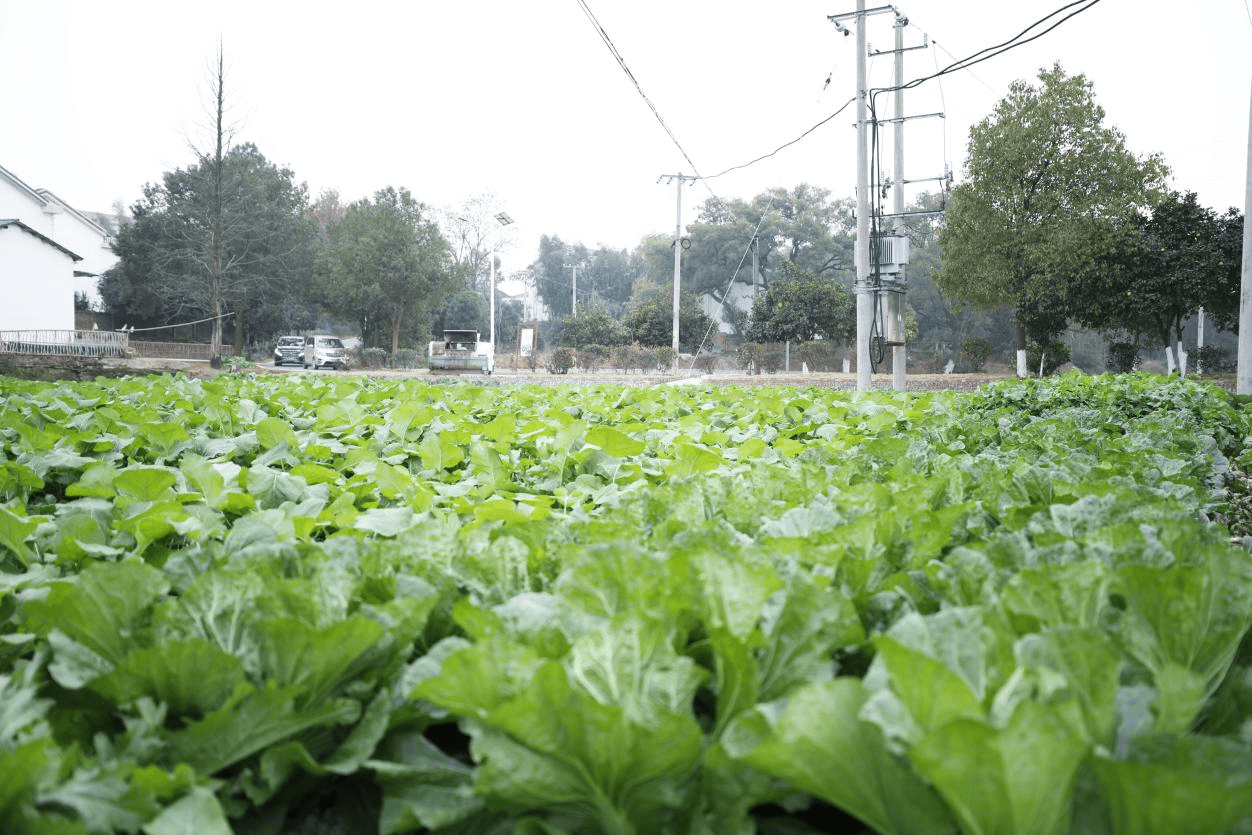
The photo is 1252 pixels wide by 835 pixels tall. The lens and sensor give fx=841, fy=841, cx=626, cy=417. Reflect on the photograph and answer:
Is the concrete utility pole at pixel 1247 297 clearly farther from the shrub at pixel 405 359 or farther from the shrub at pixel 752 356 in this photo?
the shrub at pixel 405 359

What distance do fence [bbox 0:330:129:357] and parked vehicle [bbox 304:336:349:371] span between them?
26.8ft

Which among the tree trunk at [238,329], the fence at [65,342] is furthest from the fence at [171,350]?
the fence at [65,342]

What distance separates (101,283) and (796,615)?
50.4m

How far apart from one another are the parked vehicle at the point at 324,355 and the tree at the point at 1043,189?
2555cm

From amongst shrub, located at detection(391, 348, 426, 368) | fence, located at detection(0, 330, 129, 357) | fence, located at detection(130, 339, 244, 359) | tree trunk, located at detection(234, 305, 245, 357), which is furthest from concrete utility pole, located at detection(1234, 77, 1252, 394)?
fence, located at detection(130, 339, 244, 359)

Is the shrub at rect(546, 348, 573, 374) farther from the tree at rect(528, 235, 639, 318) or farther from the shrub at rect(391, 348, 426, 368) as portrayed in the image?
the tree at rect(528, 235, 639, 318)

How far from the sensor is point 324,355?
36.6m

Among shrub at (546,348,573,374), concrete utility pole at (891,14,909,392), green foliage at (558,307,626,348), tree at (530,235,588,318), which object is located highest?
tree at (530,235,588,318)

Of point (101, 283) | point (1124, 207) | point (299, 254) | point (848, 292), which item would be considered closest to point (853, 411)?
point (1124, 207)

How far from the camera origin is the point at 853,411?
14.3 ft

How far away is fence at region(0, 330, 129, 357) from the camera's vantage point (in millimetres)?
25828

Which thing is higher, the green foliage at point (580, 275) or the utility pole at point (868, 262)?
the green foliage at point (580, 275)

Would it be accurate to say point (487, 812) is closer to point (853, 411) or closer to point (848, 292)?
point (853, 411)

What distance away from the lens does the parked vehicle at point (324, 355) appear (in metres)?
36.3
